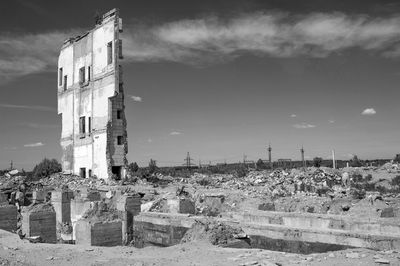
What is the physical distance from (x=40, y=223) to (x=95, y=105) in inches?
669

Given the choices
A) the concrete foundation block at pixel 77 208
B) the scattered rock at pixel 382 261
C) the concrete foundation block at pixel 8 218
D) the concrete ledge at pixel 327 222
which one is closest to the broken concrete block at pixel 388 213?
the concrete ledge at pixel 327 222

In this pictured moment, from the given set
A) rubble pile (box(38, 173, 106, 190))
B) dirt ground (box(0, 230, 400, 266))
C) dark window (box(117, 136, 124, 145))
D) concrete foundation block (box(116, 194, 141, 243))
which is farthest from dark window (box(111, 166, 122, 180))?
dirt ground (box(0, 230, 400, 266))

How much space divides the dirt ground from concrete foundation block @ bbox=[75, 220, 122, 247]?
1033mm

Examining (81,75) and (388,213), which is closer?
(388,213)

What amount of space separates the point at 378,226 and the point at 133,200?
6.79 metres

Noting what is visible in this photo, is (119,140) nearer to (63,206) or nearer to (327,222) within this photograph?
(63,206)

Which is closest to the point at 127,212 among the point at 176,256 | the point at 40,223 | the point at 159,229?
the point at 159,229

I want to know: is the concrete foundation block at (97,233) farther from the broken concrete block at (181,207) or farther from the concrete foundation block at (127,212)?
the broken concrete block at (181,207)

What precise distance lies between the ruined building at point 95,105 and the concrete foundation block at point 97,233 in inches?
645

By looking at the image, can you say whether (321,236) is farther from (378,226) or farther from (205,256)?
(205,256)

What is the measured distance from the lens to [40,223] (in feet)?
42.3

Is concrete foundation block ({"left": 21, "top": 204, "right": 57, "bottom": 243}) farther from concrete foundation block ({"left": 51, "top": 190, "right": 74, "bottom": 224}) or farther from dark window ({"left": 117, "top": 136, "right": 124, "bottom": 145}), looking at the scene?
dark window ({"left": 117, "top": 136, "right": 124, "bottom": 145})

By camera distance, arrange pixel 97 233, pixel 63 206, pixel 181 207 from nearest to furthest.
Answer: pixel 97 233, pixel 181 207, pixel 63 206

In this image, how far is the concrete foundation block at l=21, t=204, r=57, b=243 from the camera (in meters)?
12.7
